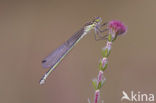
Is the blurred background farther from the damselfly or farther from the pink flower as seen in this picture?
the pink flower

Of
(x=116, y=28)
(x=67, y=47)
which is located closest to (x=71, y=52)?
(x=67, y=47)

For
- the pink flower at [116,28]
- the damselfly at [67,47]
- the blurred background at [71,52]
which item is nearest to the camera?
the pink flower at [116,28]

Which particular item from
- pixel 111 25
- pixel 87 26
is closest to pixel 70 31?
pixel 87 26

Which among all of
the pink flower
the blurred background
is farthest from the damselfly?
the blurred background

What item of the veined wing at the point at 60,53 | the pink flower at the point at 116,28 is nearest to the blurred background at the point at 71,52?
the veined wing at the point at 60,53

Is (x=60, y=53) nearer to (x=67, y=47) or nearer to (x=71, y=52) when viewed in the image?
(x=67, y=47)

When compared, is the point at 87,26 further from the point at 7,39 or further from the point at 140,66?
the point at 7,39

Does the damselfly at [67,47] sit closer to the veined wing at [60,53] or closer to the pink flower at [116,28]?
the veined wing at [60,53]

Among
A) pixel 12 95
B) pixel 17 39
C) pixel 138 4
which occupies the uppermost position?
pixel 138 4
